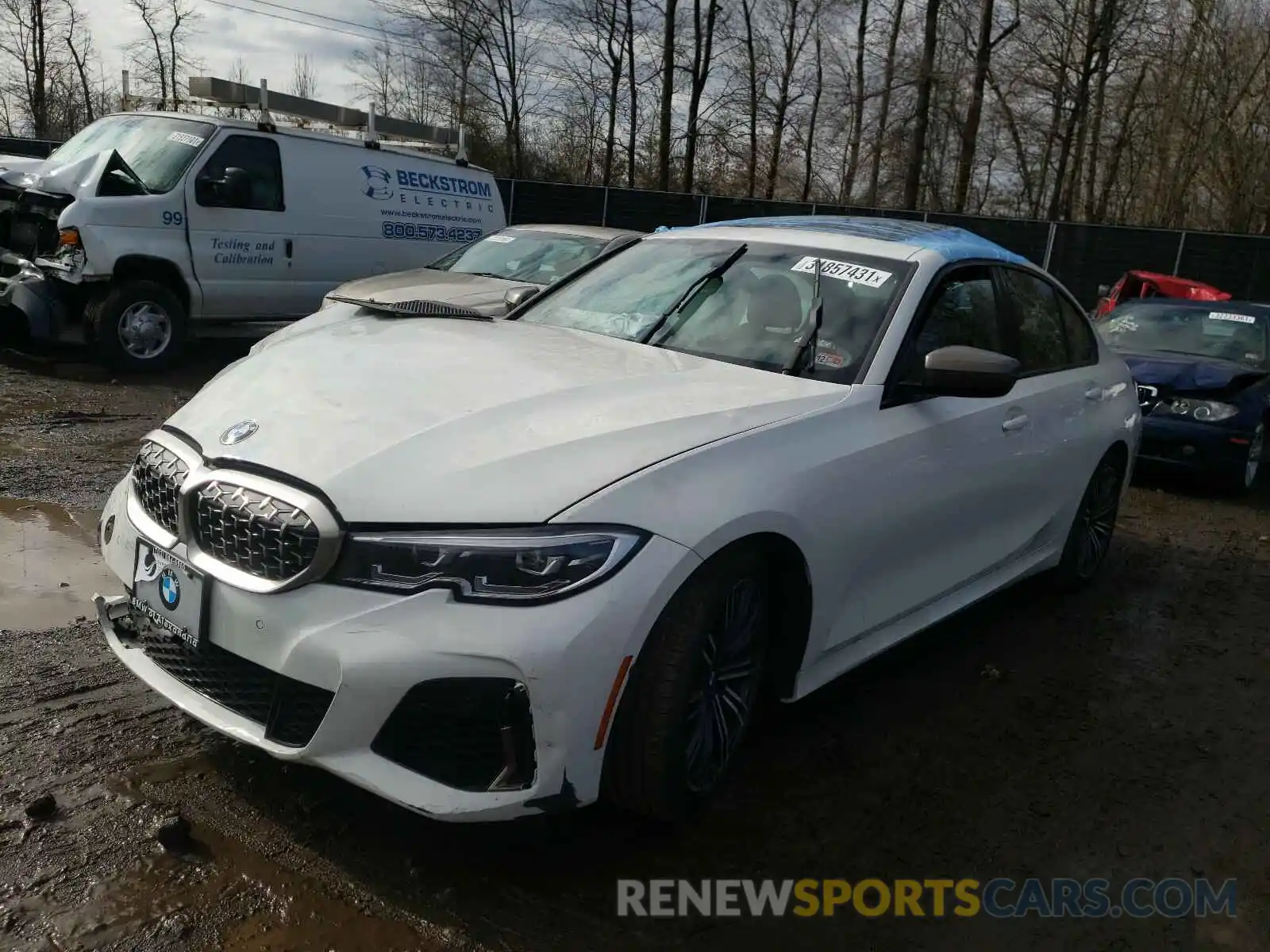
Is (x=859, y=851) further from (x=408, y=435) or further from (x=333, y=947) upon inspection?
(x=408, y=435)

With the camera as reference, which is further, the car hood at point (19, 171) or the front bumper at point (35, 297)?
the car hood at point (19, 171)

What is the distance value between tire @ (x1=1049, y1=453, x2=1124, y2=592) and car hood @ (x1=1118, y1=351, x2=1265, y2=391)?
2.79 metres

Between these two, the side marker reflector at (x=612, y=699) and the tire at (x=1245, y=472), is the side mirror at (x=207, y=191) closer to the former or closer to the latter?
the side marker reflector at (x=612, y=699)

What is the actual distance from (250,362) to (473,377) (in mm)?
814

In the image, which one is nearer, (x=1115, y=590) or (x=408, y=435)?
(x=408, y=435)

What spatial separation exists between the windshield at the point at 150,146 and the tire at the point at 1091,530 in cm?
746

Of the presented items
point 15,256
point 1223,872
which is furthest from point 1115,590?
point 15,256

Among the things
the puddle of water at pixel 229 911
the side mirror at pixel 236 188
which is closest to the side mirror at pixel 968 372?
the puddle of water at pixel 229 911

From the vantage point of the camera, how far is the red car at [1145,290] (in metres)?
15.5

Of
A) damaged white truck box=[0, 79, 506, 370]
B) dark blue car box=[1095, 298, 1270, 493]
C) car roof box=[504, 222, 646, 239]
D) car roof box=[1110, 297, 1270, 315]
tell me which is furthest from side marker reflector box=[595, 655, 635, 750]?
car roof box=[1110, 297, 1270, 315]

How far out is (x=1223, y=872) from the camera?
3.09 metres

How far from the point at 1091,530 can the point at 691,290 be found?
269 cm

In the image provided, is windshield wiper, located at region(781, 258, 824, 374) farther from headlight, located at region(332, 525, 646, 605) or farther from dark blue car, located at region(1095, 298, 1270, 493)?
dark blue car, located at region(1095, 298, 1270, 493)

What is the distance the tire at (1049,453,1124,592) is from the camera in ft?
17.1
